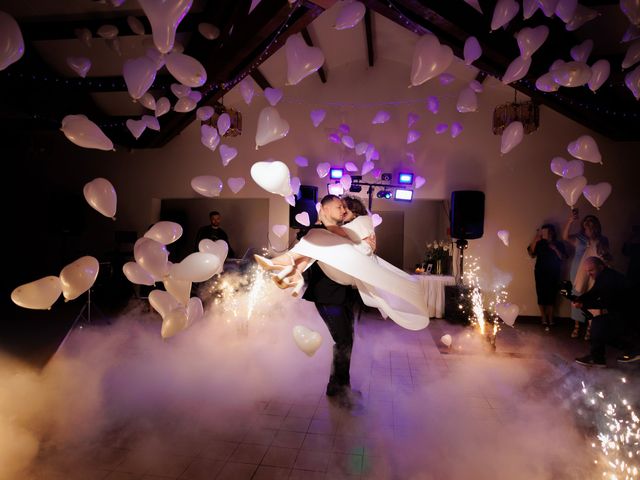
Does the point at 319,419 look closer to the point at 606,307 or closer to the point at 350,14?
the point at 606,307

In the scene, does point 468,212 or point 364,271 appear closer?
point 364,271

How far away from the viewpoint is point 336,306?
2598mm

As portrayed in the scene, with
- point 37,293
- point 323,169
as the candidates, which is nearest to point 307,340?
point 37,293

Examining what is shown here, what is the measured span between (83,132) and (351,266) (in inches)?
84.4

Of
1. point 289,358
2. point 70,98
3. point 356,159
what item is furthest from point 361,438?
point 70,98

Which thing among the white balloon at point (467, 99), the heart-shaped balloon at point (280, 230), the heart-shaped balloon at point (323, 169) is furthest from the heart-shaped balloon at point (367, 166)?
the white balloon at point (467, 99)

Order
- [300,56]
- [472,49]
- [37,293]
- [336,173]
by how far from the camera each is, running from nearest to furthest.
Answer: [37,293], [300,56], [472,49], [336,173]

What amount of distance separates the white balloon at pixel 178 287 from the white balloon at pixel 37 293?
654 millimetres

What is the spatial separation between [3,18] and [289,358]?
3.29 meters

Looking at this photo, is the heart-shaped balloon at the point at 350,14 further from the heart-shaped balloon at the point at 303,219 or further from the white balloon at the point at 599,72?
the heart-shaped balloon at the point at 303,219

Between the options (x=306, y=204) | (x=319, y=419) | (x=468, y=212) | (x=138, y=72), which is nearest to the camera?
(x=319, y=419)

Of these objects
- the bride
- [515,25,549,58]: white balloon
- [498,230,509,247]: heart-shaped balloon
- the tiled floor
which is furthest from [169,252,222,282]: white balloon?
[498,230,509,247]: heart-shaped balloon

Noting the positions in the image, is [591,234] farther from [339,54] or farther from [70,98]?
[70,98]

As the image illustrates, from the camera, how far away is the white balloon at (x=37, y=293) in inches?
91.4
